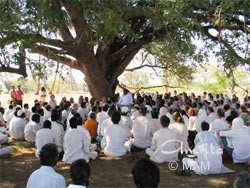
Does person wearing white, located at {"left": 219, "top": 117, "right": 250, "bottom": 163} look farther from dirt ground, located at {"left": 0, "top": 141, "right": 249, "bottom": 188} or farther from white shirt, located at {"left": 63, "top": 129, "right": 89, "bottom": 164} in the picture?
white shirt, located at {"left": 63, "top": 129, "right": 89, "bottom": 164}

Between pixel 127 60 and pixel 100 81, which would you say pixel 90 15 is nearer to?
pixel 100 81

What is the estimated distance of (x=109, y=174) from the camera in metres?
8.85

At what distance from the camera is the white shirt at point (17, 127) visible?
1269 centimetres

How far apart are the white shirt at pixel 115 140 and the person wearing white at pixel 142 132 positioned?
0.83 m

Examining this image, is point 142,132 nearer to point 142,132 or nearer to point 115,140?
point 142,132

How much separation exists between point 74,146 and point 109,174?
1119 mm

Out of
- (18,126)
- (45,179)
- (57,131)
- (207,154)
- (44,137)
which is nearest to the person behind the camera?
(45,179)

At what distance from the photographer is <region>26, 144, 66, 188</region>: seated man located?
5268 millimetres

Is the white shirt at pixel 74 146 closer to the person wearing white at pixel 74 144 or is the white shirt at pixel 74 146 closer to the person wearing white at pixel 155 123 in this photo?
the person wearing white at pixel 74 144

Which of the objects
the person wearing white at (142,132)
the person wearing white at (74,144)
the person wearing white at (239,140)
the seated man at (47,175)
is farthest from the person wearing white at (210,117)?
the seated man at (47,175)

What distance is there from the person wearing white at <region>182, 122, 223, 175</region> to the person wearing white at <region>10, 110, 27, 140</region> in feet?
21.1

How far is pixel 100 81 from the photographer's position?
17.7 m

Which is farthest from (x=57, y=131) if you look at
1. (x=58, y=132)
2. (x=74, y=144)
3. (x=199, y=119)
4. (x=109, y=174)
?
(x=199, y=119)

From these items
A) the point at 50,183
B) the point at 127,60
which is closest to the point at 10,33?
the point at 50,183
